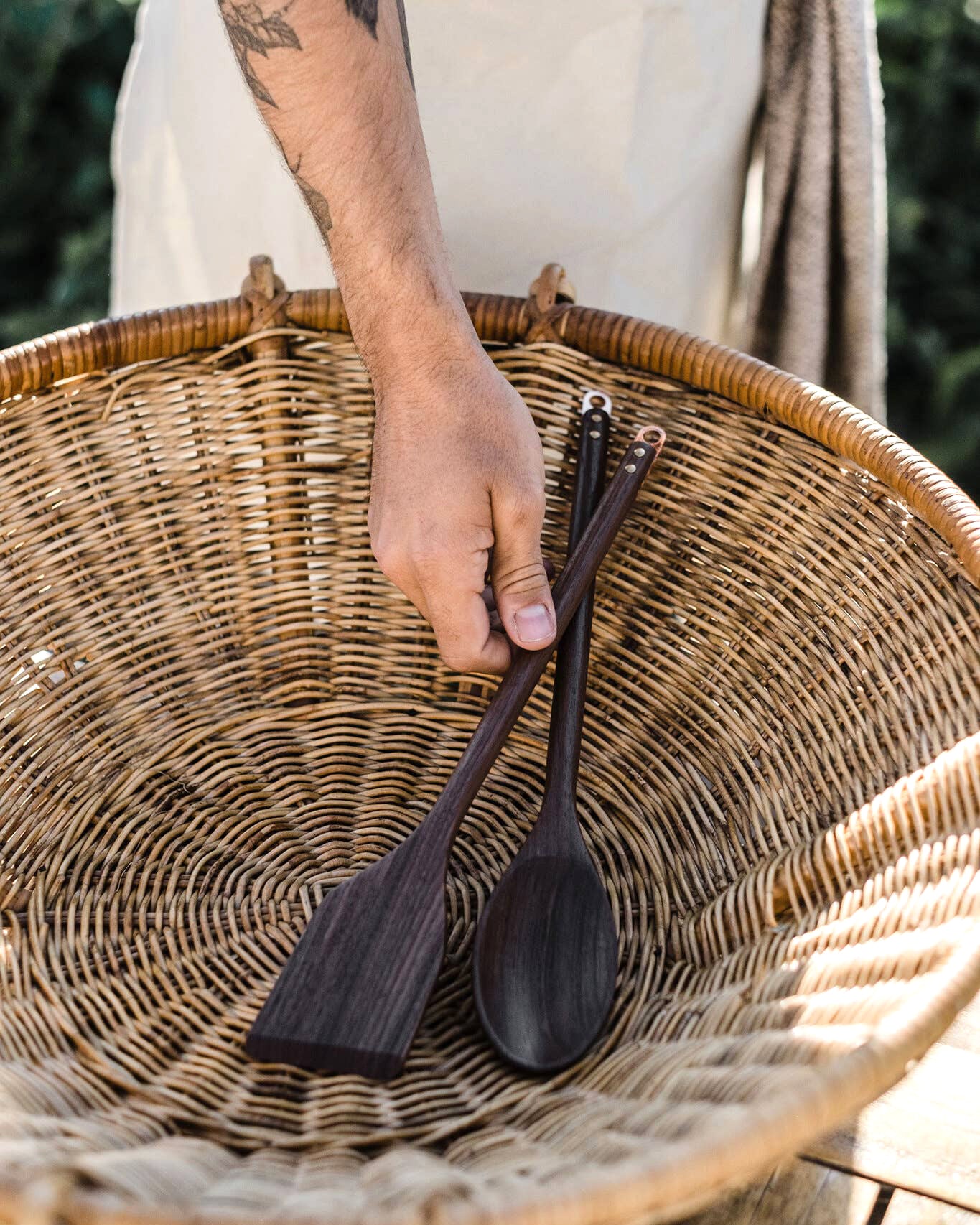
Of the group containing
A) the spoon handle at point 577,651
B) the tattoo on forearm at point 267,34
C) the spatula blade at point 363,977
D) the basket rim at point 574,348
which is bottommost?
the spatula blade at point 363,977

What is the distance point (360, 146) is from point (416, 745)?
1.17ft

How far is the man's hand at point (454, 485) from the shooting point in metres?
0.56

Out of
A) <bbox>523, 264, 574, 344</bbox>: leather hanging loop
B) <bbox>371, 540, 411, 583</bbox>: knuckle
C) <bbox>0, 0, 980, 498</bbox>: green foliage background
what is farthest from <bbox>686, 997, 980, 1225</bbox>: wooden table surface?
<bbox>0, 0, 980, 498</bbox>: green foliage background

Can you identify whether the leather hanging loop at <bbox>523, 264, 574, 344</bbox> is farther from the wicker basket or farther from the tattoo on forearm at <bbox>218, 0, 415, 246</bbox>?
the tattoo on forearm at <bbox>218, 0, 415, 246</bbox>

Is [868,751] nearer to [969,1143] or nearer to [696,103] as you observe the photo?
[969,1143]

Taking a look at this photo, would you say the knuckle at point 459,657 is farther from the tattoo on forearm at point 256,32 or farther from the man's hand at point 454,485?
the tattoo on forearm at point 256,32

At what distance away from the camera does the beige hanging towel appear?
0.80m

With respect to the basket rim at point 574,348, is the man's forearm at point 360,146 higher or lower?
higher

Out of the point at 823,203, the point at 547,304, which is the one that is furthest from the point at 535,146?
the point at 823,203

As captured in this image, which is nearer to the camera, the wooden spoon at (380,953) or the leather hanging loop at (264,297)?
the wooden spoon at (380,953)

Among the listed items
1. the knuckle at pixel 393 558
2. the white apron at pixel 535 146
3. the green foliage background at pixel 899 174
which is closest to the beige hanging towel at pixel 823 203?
the white apron at pixel 535 146

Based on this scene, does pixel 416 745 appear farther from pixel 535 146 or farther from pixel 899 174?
pixel 899 174

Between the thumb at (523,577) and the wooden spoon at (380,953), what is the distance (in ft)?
0.07

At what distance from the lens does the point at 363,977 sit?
1.75 ft
